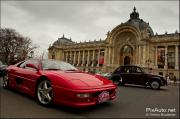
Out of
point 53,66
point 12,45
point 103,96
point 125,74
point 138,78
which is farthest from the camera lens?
point 12,45

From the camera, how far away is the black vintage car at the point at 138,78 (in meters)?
13.6

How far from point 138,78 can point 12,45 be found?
147ft

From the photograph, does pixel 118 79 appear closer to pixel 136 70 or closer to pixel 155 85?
pixel 136 70

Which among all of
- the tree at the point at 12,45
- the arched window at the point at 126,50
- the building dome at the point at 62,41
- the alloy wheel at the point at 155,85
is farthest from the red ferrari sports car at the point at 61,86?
the building dome at the point at 62,41

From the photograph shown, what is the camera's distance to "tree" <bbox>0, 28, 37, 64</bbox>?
49.8 metres

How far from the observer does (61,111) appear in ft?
15.0

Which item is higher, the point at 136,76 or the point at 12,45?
the point at 12,45

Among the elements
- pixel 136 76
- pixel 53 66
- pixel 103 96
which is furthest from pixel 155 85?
pixel 103 96

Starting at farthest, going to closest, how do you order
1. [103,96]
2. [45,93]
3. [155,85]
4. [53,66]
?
[155,85] → [53,66] → [45,93] → [103,96]

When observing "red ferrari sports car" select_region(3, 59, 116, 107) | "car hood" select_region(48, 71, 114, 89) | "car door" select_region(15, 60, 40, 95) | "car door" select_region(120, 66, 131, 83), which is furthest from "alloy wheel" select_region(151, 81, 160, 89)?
"car door" select_region(15, 60, 40, 95)

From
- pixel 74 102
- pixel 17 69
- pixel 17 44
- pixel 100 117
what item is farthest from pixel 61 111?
pixel 17 44

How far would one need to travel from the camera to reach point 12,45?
168ft

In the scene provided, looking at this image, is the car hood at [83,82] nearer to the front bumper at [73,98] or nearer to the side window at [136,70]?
the front bumper at [73,98]

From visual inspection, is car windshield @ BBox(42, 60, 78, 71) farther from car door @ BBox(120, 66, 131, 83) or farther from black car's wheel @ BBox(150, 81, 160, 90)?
black car's wheel @ BBox(150, 81, 160, 90)
